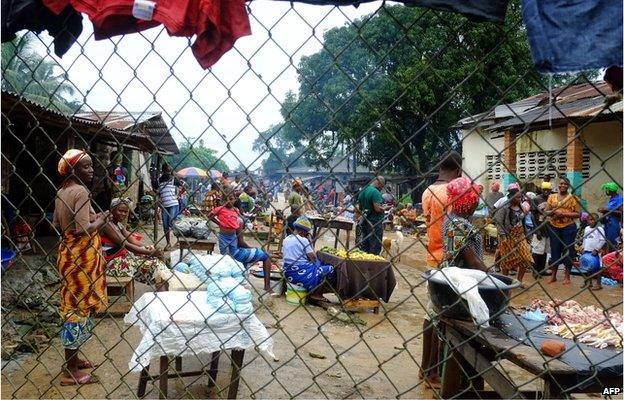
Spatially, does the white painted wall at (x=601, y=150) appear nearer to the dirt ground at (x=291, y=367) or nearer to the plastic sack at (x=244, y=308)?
the dirt ground at (x=291, y=367)

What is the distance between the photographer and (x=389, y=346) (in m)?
5.89

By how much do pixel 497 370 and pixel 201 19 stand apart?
2.66 metres

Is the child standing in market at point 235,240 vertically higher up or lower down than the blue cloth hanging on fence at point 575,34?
lower down

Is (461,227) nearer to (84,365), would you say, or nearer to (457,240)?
(457,240)

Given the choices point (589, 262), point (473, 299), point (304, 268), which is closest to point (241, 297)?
point (473, 299)

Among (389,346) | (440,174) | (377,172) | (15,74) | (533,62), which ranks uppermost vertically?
(15,74)

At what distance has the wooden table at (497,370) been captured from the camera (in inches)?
88.7

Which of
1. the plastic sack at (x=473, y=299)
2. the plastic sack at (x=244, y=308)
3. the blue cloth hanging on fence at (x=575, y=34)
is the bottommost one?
the plastic sack at (x=244, y=308)

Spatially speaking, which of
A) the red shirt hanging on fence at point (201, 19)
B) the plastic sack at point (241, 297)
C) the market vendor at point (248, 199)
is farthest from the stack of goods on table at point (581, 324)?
the market vendor at point (248, 199)

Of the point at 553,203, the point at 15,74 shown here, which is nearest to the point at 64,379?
the point at 553,203

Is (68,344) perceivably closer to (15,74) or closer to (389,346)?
(389,346)

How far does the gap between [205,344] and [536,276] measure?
9.40ft

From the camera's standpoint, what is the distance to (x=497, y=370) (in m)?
3.00

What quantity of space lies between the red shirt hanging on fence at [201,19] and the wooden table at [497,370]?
4.28 feet
